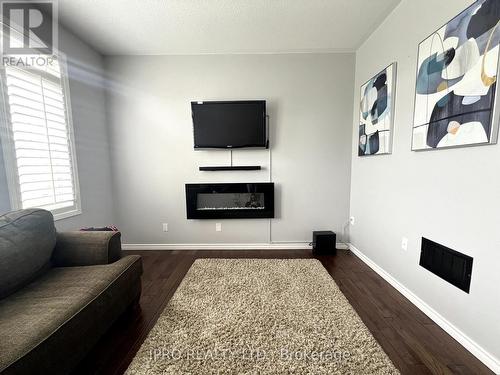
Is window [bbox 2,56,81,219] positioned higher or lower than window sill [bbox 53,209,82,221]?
higher

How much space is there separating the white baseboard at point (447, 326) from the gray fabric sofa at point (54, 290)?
2386 millimetres

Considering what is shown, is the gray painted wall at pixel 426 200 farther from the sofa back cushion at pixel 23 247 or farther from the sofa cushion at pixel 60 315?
the sofa back cushion at pixel 23 247

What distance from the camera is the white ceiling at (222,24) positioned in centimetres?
201

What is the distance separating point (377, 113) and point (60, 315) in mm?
3090

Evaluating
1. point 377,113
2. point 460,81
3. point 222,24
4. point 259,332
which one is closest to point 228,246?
point 259,332

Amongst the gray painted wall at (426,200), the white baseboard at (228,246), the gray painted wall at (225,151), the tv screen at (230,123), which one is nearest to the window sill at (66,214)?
the gray painted wall at (225,151)

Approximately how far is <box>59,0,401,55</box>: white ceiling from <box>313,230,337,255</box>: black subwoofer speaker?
2.49 meters

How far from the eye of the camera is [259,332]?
150cm

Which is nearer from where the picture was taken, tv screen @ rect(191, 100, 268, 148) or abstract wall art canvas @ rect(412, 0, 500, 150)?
abstract wall art canvas @ rect(412, 0, 500, 150)

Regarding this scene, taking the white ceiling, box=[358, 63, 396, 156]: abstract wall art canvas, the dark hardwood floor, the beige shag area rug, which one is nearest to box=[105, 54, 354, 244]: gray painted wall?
the white ceiling

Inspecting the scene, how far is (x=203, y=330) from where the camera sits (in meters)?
1.53

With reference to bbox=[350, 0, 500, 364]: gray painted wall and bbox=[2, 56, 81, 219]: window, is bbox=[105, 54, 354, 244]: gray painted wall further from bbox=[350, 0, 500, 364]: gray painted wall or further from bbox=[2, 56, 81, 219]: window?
bbox=[2, 56, 81, 219]: window

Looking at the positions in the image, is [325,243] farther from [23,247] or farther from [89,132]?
[89,132]

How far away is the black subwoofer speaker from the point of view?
2.88 meters
